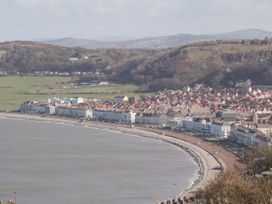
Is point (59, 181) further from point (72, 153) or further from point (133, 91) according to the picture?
point (133, 91)

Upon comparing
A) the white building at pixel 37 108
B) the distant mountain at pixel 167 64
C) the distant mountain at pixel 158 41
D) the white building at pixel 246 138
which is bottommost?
the white building at pixel 37 108

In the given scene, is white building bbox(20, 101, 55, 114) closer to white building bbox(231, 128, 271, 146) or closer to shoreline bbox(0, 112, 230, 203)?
shoreline bbox(0, 112, 230, 203)

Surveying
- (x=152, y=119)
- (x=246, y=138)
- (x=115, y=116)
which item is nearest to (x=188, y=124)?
(x=152, y=119)

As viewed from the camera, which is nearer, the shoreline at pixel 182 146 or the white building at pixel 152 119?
the shoreline at pixel 182 146

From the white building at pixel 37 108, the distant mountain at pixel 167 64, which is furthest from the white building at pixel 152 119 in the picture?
the distant mountain at pixel 167 64

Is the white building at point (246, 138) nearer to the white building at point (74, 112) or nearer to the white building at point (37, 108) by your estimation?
the white building at point (74, 112)

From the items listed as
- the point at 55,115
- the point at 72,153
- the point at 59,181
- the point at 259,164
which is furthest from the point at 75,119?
the point at 259,164

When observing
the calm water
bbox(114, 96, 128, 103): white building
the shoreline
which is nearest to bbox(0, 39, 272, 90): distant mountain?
bbox(114, 96, 128, 103): white building

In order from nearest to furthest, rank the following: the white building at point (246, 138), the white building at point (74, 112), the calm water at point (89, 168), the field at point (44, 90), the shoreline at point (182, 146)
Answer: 1. the calm water at point (89, 168)
2. the shoreline at point (182, 146)
3. the white building at point (246, 138)
4. the white building at point (74, 112)
5. the field at point (44, 90)
